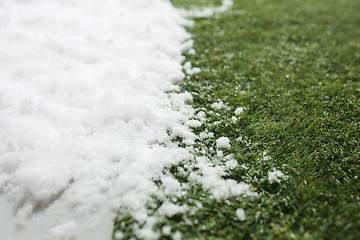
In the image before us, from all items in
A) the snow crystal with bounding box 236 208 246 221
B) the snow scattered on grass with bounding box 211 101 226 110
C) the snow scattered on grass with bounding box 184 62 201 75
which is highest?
the snow scattered on grass with bounding box 184 62 201 75

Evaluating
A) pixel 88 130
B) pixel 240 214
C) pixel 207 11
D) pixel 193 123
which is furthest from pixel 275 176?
pixel 207 11

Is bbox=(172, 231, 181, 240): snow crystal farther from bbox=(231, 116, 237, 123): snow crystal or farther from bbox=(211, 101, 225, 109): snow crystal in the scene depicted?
bbox=(211, 101, 225, 109): snow crystal

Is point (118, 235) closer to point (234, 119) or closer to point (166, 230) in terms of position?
point (166, 230)

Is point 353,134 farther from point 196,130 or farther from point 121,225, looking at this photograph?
point 121,225

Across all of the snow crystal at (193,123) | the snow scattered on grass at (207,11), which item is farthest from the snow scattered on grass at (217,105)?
the snow scattered on grass at (207,11)

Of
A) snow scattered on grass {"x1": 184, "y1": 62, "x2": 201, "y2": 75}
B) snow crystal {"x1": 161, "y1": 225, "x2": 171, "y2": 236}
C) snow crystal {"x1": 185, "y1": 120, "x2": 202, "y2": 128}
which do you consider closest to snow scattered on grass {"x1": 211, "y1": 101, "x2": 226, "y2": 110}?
snow crystal {"x1": 185, "y1": 120, "x2": 202, "y2": 128}

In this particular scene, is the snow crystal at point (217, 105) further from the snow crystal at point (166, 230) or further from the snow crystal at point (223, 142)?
the snow crystal at point (166, 230)
